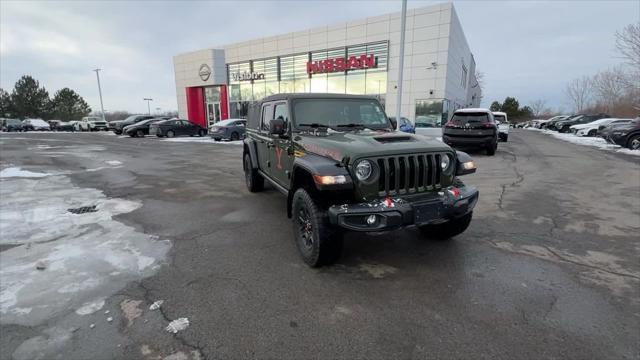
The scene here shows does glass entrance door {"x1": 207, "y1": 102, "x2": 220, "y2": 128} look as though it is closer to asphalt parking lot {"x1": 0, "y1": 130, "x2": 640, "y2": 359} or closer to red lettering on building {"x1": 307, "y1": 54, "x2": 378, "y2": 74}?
red lettering on building {"x1": 307, "y1": 54, "x2": 378, "y2": 74}

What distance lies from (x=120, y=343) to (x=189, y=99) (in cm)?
3999

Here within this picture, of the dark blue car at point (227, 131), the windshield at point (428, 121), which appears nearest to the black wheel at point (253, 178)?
the dark blue car at point (227, 131)

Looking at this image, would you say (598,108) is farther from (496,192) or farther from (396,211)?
(396,211)

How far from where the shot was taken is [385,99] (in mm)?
25469

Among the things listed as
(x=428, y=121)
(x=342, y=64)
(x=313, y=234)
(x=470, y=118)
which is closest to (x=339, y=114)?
(x=313, y=234)

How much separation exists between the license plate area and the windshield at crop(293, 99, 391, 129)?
192 cm

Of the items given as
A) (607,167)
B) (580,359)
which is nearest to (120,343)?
(580,359)

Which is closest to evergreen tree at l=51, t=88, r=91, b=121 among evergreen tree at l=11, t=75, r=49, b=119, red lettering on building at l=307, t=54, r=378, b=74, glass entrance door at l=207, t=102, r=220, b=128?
evergreen tree at l=11, t=75, r=49, b=119

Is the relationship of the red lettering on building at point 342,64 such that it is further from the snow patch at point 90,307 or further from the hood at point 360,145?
the snow patch at point 90,307

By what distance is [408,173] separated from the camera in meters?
3.68

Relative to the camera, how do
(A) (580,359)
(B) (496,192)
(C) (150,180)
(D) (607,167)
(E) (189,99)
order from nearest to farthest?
1. (A) (580,359)
2. (B) (496,192)
3. (C) (150,180)
4. (D) (607,167)
5. (E) (189,99)

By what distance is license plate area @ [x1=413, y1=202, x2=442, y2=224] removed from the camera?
3504 millimetres

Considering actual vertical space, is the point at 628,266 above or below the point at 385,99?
below

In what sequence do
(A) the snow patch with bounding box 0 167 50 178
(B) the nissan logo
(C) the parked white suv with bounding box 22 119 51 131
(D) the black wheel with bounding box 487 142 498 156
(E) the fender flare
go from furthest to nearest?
(C) the parked white suv with bounding box 22 119 51 131
(B) the nissan logo
(D) the black wheel with bounding box 487 142 498 156
(A) the snow patch with bounding box 0 167 50 178
(E) the fender flare
